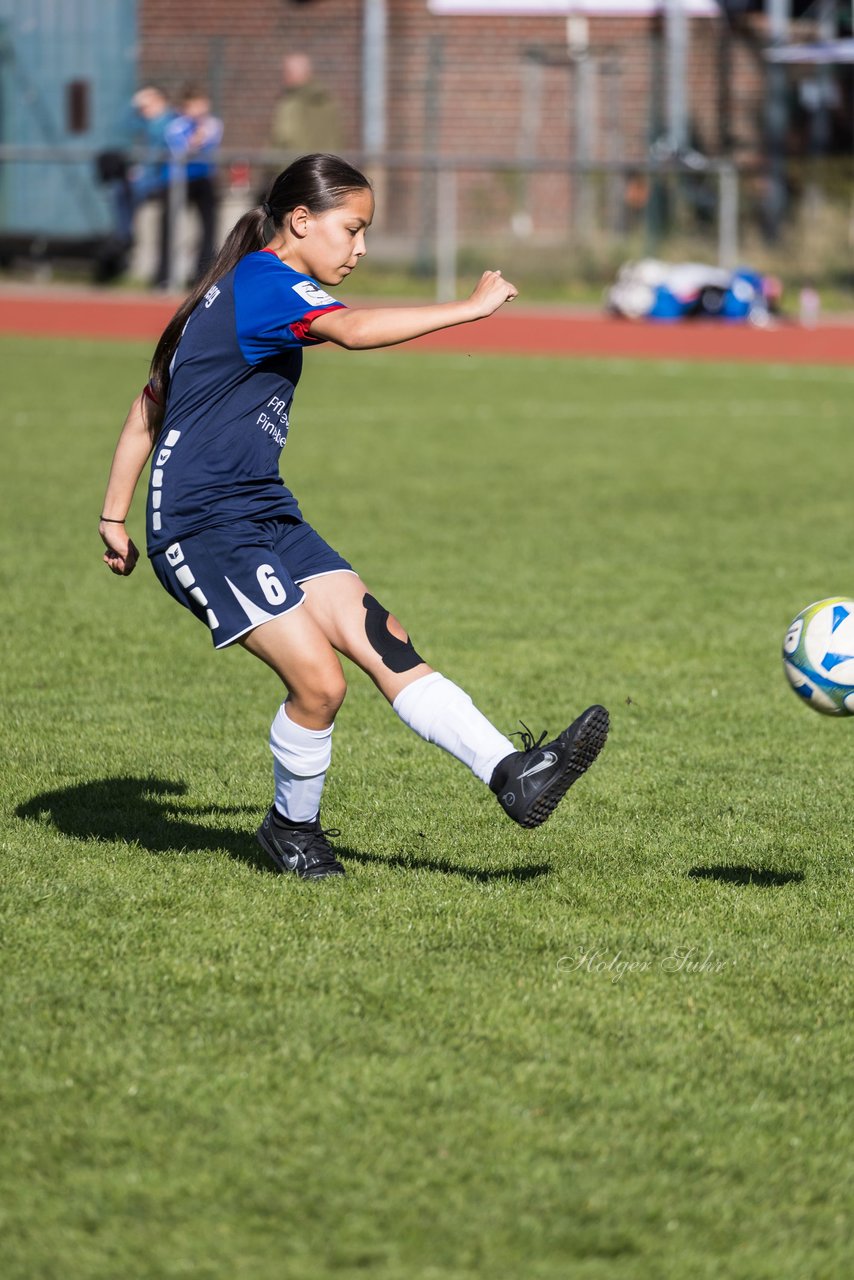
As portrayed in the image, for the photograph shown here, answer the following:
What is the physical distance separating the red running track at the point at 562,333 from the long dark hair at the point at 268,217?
15.2 metres

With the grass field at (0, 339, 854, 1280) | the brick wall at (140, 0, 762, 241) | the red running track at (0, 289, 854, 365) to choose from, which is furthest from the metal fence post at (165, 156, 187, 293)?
the grass field at (0, 339, 854, 1280)

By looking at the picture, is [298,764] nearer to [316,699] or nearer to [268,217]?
[316,699]

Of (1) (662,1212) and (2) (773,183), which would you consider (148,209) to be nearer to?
(2) (773,183)

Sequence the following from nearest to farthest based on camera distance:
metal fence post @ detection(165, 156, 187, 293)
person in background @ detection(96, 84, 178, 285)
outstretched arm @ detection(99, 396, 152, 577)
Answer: outstretched arm @ detection(99, 396, 152, 577)
metal fence post @ detection(165, 156, 187, 293)
person in background @ detection(96, 84, 178, 285)

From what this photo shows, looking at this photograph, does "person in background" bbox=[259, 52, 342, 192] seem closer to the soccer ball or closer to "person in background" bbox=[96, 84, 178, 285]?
"person in background" bbox=[96, 84, 178, 285]

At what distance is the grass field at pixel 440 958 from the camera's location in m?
2.87

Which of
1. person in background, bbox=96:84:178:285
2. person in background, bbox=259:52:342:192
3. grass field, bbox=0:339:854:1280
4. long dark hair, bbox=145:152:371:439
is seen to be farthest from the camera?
person in background, bbox=259:52:342:192

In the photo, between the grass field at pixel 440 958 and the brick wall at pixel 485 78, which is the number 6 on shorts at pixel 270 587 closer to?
the grass field at pixel 440 958

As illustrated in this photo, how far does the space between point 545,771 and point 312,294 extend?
1.21m

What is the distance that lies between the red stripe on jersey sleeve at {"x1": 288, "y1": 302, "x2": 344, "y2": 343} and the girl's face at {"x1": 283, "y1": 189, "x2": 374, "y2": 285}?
22cm

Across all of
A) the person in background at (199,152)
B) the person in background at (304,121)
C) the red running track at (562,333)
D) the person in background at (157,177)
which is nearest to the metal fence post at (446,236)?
the red running track at (562,333)

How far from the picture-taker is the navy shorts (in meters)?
4.28

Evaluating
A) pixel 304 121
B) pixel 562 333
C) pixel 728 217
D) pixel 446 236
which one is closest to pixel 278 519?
pixel 562 333

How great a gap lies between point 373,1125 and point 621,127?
25600 millimetres
